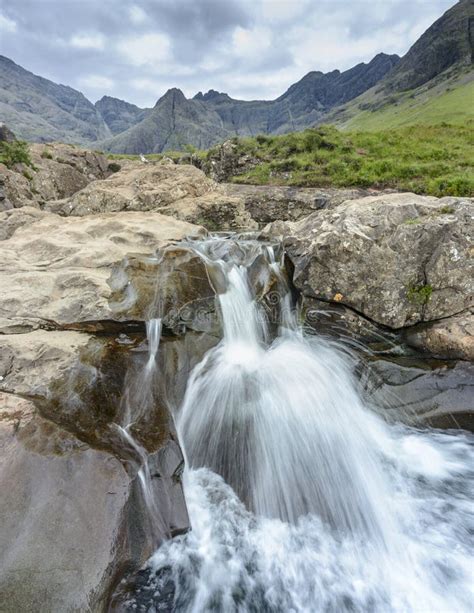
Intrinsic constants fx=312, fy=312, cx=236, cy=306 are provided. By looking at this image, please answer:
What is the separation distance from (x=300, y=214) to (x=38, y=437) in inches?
636

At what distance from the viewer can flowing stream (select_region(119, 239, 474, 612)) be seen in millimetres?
4156

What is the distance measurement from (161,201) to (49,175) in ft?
38.6

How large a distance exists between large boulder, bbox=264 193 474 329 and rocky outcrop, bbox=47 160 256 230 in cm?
803

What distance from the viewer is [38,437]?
4.55 meters

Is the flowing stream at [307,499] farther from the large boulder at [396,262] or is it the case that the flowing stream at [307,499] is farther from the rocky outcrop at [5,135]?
the rocky outcrop at [5,135]

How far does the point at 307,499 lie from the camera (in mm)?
5320

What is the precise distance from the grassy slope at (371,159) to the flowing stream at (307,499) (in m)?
13.6

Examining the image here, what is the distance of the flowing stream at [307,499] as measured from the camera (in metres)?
4.16

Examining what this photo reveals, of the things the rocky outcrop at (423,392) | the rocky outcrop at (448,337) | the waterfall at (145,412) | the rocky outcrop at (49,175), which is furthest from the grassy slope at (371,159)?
the waterfall at (145,412)

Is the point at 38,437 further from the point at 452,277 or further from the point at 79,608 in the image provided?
the point at 452,277

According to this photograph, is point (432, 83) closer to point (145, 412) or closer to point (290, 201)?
point (290, 201)

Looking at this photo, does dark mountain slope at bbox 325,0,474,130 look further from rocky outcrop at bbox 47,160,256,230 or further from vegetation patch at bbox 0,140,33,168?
vegetation patch at bbox 0,140,33,168

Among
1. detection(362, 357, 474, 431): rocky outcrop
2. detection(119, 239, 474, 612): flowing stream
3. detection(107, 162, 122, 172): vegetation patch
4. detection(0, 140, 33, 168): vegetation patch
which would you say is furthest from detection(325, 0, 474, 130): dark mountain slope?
detection(119, 239, 474, 612): flowing stream

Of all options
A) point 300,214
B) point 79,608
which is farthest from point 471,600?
point 300,214
